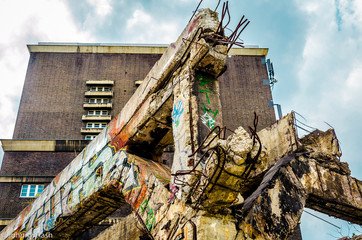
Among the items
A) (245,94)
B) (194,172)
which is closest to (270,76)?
(245,94)

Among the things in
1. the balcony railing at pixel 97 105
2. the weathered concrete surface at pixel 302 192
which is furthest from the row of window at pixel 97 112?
the weathered concrete surface at pixel 302 192

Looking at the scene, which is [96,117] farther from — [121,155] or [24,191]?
[121,155]

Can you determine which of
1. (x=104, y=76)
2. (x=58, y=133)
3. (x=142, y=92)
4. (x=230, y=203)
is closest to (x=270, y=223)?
(x=230, y=203)

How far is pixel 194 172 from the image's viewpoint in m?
5.20

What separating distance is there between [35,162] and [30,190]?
5.14 feet

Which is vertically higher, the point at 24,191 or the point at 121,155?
the point at 24,191

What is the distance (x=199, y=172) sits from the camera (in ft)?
16.6

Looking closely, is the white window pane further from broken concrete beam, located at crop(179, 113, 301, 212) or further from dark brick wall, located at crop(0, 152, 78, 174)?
broken concrete beam, located at crop(179, 113, 301, 212)

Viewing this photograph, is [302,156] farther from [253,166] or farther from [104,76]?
[104,76]

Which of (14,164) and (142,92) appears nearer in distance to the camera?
(142,92)

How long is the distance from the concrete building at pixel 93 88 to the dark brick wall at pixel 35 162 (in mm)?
1915

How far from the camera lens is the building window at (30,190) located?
619 inches

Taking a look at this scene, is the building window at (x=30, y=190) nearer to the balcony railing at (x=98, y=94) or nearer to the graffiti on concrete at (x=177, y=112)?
the balcony railing at (x=98, y=94)

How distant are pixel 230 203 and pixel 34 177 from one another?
43.7 feet
